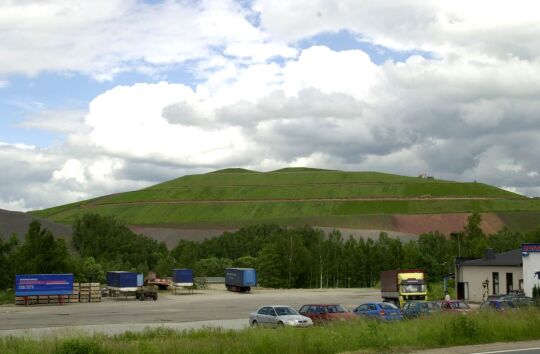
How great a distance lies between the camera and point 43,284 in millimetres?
56969

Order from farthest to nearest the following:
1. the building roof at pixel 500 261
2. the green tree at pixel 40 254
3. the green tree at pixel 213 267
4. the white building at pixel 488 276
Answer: the green tree at pixel 213 267 < the green tree at pixel 40 254 < the building roof at pixel 500 261 < the white building at pixel 488 276

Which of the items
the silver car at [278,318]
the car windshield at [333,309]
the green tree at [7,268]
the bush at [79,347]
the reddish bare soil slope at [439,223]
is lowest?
the silver car at [278,318]

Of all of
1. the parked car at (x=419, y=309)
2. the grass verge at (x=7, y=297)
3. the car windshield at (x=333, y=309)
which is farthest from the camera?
the grass verge at (x=7, y=297)

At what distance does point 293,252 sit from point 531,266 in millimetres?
74517

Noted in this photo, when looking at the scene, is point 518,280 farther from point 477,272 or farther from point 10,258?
point 10,258

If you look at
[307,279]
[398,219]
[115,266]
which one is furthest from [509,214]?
[115,266]

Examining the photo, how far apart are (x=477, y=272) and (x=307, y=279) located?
6558cm

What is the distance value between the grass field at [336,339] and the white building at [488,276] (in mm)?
31464

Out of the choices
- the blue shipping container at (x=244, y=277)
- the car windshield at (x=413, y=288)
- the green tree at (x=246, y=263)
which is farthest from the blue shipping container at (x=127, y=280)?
the green tree at (x=246, y=263)

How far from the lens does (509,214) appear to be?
162500mm

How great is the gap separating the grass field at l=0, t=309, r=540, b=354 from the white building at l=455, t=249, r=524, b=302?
31.5 meters

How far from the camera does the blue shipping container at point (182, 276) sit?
76.2 metres

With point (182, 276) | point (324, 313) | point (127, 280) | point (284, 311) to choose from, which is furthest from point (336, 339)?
point (182, 276)

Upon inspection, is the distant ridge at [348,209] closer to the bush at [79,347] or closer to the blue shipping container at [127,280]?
the blue shipping container at [127,280]
